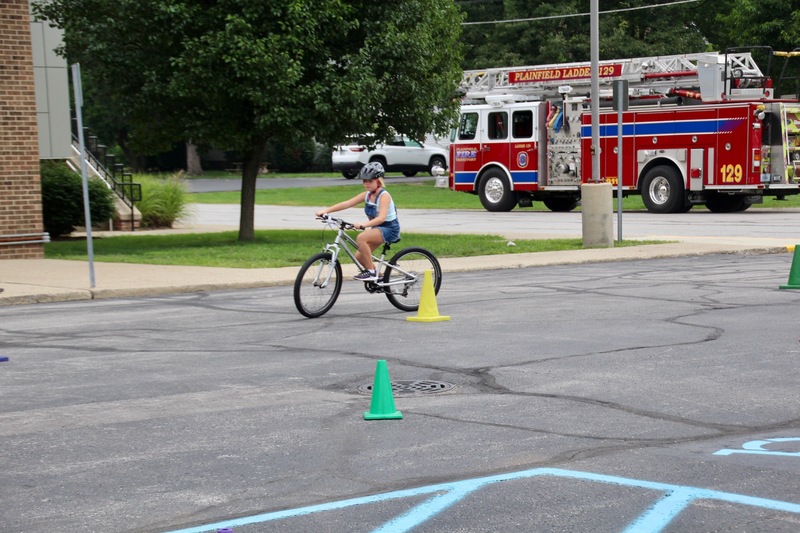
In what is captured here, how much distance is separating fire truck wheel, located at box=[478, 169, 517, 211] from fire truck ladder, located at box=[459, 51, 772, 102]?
7.36 feet

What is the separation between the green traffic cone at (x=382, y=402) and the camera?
23.4 feet

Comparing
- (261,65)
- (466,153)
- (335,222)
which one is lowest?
(335,222)

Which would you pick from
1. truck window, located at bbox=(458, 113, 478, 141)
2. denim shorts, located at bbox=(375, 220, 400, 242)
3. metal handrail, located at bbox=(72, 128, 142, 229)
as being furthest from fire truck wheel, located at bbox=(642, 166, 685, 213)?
denim shorts, located at bbox=(375, 220, 400, 242)

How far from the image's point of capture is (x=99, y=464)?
6.21m

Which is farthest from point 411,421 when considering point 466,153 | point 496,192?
point 466,153

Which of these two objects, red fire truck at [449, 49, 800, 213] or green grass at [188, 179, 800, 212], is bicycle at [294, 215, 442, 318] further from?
green grass at [188, 179, 800, 212]

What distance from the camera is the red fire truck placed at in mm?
28281

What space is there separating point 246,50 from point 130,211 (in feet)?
32.0

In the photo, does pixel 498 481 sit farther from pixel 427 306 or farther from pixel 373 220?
pixel 373 220

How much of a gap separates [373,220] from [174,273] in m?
5.09

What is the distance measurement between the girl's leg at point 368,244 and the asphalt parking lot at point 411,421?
0.54 metres

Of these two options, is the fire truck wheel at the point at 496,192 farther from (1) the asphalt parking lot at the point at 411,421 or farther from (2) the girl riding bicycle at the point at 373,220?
(2) the girl riding bicycle at the point at 373,220

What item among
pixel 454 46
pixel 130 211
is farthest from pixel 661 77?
pixel 130 211

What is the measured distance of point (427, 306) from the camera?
11.8m
